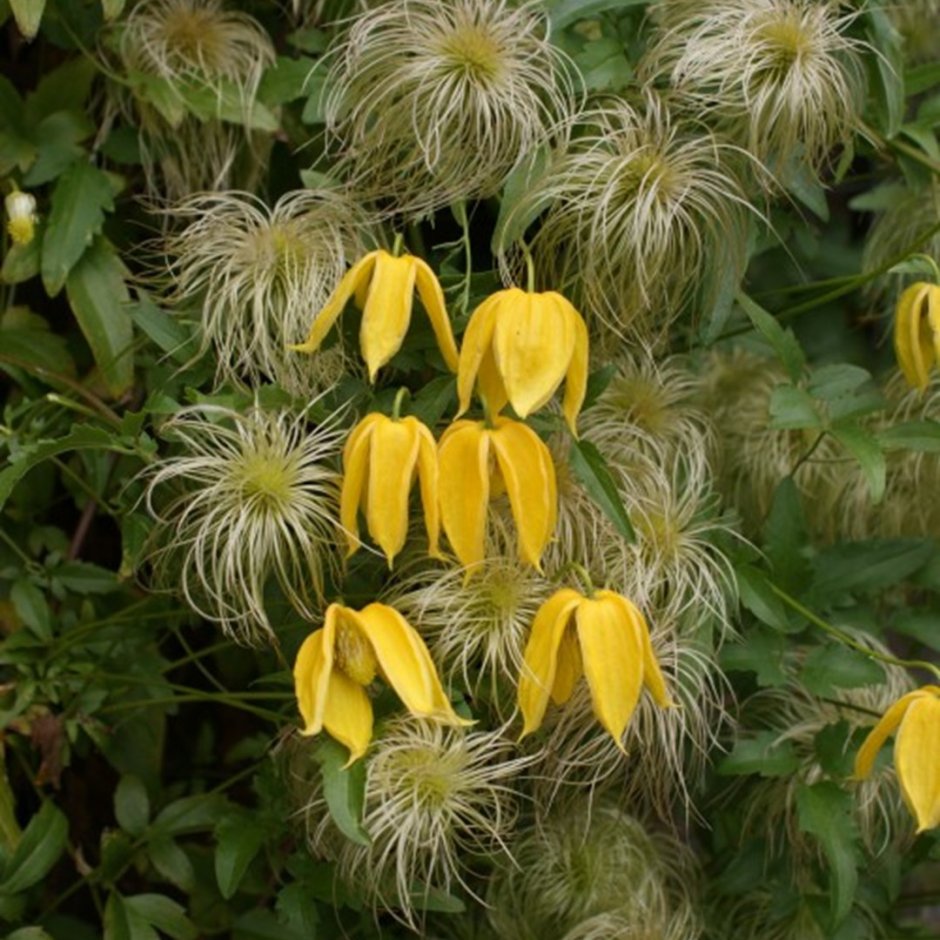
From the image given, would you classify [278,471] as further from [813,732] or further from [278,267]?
[813,732]

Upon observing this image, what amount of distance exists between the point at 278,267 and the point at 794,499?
21.5 inches

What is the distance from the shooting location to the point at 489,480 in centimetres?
140

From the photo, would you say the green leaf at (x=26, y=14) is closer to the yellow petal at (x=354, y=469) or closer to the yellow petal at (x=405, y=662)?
the yellow petal at (x=354, y=469)

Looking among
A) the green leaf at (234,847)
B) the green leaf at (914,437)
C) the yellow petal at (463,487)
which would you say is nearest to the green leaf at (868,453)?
the green leaf at (914,437)

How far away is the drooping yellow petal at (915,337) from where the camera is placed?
5.13ft

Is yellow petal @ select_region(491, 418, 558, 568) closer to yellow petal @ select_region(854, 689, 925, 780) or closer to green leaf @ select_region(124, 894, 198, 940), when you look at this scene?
yellow petal @ select_region(854, 689, 925, 780)

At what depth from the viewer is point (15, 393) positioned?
1908 mm

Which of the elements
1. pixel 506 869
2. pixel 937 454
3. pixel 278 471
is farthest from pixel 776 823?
pixel 278 471

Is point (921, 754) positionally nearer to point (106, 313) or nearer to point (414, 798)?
point (414, 798)

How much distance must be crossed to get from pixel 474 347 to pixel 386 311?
0.08m

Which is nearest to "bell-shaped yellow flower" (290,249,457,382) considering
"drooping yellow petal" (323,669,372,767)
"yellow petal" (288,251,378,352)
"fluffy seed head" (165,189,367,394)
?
"yellow petal" (288,251,378,352)

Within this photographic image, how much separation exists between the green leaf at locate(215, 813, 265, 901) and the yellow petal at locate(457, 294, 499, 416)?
473 mm

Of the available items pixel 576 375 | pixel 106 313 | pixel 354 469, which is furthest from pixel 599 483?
pixel 106 313

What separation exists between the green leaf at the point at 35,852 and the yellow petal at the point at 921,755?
2.61 ft
